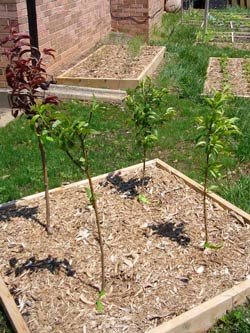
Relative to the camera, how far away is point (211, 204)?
13.2 ft

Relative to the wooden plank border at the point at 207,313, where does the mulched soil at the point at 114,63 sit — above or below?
above

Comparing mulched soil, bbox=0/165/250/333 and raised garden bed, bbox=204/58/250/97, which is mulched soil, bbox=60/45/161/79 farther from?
mulched soil, bbox=0/165/250/333

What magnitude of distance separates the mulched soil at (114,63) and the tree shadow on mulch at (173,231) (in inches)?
185

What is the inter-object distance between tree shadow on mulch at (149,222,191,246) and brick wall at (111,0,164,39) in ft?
29.9

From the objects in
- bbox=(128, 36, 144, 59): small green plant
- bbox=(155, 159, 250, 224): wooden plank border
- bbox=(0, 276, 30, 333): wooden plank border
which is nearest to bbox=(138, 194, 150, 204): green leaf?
bbox=(155, 159, 250, 224): wooden plank border

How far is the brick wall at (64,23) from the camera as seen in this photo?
22.1 ft

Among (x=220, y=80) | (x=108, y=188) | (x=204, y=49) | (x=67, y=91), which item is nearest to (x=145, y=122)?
(x=108, y=188)

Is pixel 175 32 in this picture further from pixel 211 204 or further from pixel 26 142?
pixel 211 204

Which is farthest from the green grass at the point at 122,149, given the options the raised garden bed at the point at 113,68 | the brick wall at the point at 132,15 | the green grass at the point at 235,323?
the brick wall at the point at 132,15

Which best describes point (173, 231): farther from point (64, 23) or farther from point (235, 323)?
point (64, 23)

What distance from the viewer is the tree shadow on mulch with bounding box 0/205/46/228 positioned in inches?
151

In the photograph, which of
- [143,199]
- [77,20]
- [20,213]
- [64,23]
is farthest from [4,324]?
[77,20]

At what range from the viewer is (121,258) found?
132 inches

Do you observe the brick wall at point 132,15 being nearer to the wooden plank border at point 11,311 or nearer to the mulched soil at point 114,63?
the mulched soil at point 114,63
